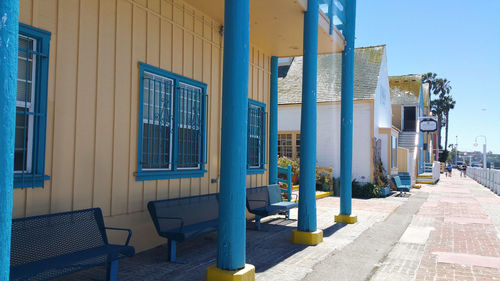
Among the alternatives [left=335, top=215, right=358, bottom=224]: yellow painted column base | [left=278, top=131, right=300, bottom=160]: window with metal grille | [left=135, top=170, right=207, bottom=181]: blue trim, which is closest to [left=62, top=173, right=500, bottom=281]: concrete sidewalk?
[left=335, top=215, right=358, bottom=224]: yellow painted column base

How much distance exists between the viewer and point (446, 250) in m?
6.83

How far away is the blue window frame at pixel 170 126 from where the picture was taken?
612 centimetres

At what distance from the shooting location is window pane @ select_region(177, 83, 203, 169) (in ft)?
22.7

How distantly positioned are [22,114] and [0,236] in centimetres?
284

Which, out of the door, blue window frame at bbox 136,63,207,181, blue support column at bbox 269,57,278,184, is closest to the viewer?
blue window frame at bbox 136,63,207,181

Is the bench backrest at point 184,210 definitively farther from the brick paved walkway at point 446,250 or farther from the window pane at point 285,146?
the window pane at point 285,146

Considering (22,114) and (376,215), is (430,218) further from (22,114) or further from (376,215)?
(22,114)

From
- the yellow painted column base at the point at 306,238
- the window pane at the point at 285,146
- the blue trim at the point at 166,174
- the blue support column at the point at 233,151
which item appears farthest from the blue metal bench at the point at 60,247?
the window pane at the point at 285,146

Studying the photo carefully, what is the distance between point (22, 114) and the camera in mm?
4332

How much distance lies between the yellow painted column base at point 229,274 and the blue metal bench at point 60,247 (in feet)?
Result: 3.11

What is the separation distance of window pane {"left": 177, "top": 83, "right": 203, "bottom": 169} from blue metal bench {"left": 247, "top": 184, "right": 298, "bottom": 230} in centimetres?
149

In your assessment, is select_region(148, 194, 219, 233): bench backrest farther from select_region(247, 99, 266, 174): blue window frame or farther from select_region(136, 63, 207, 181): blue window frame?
select_region(247, 99, 266, 174): blue window frame

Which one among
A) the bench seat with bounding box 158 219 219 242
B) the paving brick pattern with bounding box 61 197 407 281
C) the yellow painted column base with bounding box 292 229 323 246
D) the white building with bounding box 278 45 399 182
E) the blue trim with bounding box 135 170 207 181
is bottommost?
the paving brick pattern with bounding box 61 197 407 281

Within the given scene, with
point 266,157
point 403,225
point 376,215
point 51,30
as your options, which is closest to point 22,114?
point 51,30
